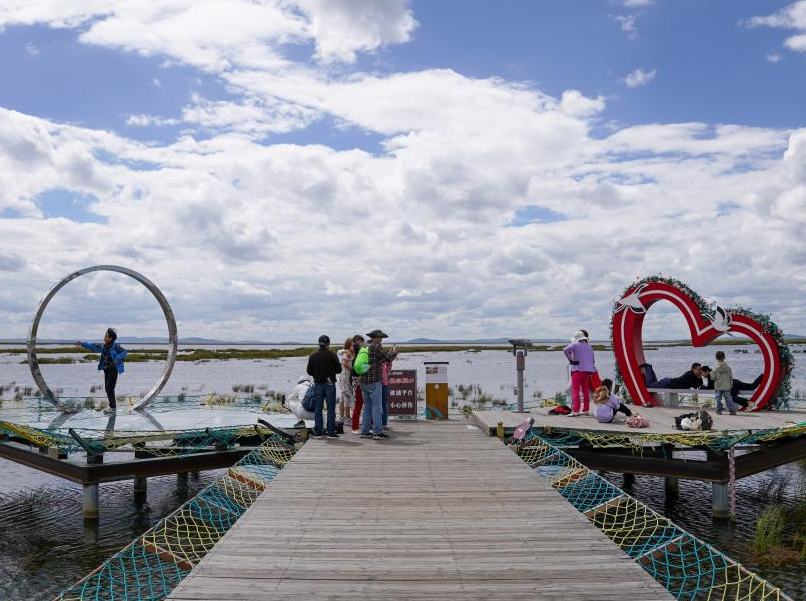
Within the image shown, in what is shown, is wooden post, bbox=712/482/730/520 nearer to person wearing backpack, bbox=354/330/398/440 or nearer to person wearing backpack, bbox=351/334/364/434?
person wearing backpack, bbox=354/330/398/440

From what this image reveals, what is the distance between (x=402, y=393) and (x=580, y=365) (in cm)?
424

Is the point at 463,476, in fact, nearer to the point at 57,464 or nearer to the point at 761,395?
the point at 57,464

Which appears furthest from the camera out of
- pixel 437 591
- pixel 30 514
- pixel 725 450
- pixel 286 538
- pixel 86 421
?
pixel 86 421

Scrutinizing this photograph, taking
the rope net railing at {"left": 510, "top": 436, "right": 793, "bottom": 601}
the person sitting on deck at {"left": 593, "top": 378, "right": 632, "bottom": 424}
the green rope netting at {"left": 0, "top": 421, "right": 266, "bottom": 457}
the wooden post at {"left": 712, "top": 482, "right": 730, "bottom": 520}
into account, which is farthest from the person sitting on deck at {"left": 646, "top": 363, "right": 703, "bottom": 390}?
the green rope netting at {"left": 0, "top": 421, "right": 266, "bottom": 457}

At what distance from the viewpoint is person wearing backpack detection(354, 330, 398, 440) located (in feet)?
41.1

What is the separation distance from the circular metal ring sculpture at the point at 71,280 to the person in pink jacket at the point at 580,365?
10.7m

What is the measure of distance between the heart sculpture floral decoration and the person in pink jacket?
7.65 ft

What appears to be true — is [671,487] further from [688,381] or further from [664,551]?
[664,551]

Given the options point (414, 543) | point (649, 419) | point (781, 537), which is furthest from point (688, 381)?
point (414, 543)

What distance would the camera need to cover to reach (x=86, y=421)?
16.0 metres

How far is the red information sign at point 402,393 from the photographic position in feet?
51.0

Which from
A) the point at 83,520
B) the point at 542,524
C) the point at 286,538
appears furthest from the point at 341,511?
the point at 83,520

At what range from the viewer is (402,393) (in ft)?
51.3

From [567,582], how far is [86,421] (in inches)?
544
